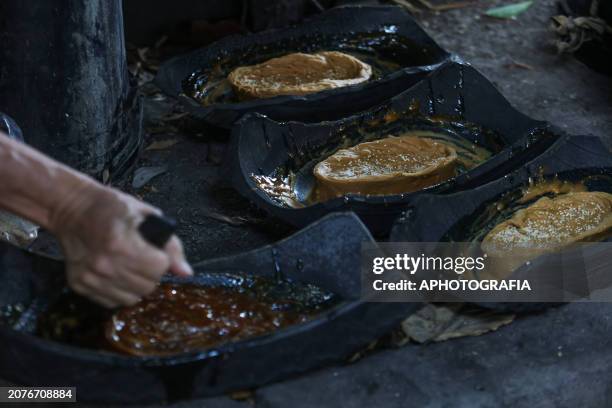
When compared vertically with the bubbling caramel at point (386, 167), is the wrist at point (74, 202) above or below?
above

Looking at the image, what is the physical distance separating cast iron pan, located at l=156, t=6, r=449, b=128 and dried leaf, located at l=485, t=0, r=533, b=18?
0.85 m

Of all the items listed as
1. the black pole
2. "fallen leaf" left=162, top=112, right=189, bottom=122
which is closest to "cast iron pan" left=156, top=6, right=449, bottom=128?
"fallen leaf" left=162, top=112, right=189, bottom=122

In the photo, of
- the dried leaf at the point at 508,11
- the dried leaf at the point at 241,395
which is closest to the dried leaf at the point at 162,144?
A: the dried leaf at the point at 241,395

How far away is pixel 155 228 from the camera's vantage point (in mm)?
1753

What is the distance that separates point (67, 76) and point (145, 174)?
1.60ft

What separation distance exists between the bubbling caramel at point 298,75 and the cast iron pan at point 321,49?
93mm

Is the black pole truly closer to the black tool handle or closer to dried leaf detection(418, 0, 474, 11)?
the black tool handle

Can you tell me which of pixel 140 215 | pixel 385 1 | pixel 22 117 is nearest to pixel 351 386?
pixel 140 215

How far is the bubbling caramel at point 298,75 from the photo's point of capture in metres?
3.33

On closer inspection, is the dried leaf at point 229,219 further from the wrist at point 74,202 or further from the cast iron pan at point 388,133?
the wrist at point 74,202

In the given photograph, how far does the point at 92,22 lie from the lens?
9.00ft

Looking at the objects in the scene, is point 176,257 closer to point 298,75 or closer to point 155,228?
point 155,228

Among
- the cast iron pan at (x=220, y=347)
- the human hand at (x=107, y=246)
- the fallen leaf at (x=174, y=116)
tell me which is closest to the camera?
the human hand at (x=107, y=246)

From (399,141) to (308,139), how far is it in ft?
1.00
